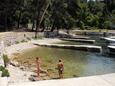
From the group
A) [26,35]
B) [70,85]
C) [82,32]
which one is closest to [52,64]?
[70,85]

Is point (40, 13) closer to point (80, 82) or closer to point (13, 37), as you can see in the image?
point (13, 37)

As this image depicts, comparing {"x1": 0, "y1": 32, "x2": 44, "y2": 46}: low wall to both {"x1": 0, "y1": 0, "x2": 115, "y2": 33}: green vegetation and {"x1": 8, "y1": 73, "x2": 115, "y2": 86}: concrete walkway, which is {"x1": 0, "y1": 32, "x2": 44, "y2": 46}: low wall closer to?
{"x1": 0, "y1": 0, "x2": 115, "y2": 33}: green vegetation

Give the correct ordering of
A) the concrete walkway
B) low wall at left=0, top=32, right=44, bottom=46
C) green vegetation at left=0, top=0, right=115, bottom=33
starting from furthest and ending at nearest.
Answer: green vegetation at left=0, top=0, right=115, bottom=33, low wall at left=0, top=32, right=44, bottom=46, the concrete walkway

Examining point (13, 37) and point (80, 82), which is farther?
point (13, 37)

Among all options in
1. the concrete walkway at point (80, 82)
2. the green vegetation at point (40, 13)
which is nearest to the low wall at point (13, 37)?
the green vegetation at point (40, 13)

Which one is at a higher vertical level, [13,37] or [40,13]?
[40,13]

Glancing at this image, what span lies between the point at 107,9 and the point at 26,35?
5346 centimetres

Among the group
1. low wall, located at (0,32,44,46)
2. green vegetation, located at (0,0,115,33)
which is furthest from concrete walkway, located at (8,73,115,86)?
green vegetation, located at (0,0,115,33)

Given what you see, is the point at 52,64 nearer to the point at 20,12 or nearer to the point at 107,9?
the point at 20,12

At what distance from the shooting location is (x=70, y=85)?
8.05 metres

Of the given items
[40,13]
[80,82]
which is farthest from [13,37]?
[80,82]

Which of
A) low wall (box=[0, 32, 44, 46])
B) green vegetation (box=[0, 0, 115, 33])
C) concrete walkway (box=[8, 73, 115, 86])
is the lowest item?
low wall (box=[0, 32, 44, 46])

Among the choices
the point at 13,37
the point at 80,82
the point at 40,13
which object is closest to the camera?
the point at 80,82

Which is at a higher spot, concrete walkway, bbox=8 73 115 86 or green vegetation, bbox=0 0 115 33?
green vegetation, bbox=0 0 115 33
